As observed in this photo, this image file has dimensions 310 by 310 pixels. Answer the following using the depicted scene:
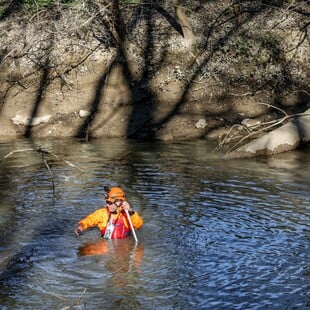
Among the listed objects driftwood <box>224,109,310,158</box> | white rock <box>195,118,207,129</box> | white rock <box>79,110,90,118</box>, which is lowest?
driftwood <box>224,109,310,158</box>

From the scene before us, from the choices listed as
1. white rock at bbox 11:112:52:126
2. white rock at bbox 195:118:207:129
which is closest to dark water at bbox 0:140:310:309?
white rock at bbox 195:118:207:129

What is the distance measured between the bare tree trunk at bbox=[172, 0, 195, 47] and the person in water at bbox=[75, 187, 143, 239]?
1497 centimetres

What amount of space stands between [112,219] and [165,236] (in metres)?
1.06

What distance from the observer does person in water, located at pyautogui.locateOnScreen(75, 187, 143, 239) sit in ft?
42.3

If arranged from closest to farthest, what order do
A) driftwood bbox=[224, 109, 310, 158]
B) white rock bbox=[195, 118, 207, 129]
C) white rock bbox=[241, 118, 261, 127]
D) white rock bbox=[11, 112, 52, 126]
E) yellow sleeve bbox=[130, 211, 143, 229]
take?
yellow sleeve bbox=[130, 211, 143, 229] < driftwood bbox=[224, 109, 310, 158] < white rock bbox=[241, 118, 261, 127] < white rock bbox=[195, 118, 207, 129] < white rock bbox=[11, 112, 52, 126]

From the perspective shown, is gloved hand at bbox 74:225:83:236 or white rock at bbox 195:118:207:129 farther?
white rock at bbox 195:118:207:129

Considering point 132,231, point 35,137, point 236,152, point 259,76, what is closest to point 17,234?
point 132,231

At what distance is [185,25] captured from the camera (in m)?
27.3

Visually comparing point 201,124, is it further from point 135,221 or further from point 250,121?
point 135,221

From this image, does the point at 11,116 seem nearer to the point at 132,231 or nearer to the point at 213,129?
the point at 213,129

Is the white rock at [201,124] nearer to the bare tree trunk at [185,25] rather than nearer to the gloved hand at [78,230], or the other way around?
the bare tree trunk at [185,25]

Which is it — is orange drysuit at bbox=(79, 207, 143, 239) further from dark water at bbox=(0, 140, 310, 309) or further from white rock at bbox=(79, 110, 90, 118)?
white rock at bbox=(79, 110, 90, 118)

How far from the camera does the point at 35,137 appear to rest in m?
24.8

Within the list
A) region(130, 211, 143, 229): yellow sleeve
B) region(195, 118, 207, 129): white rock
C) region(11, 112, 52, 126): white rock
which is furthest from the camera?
region(11, 112, 52, 126): white rock
